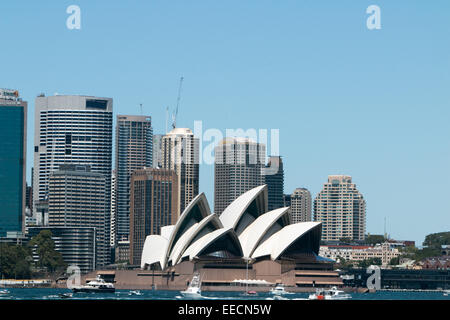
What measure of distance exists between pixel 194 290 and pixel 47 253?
84536 millimetres

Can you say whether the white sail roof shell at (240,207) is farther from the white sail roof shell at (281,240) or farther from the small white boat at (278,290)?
the small white boat at (278,290)

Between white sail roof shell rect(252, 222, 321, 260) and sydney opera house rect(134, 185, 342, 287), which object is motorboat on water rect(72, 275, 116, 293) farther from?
white sail roof shell rect(252, 222, 321, 260)

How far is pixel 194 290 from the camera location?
112500 millimetres

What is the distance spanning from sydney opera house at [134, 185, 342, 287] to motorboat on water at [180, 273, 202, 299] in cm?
495

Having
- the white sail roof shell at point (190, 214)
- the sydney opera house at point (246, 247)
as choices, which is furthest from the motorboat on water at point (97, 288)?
the white sail roof shell at point (190, 214)

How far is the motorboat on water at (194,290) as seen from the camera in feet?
354

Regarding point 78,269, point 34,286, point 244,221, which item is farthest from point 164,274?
point 78,269

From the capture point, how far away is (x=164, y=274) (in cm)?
13675

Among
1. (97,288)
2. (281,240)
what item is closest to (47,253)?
(281,240)

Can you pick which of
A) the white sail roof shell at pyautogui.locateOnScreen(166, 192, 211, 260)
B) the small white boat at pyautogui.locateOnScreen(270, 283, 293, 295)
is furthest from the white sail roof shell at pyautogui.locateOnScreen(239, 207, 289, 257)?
the small white boat at pyautogui.locateOnScreen(270, 283, 293, 295)

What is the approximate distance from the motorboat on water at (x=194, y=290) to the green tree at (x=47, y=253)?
223 feet
